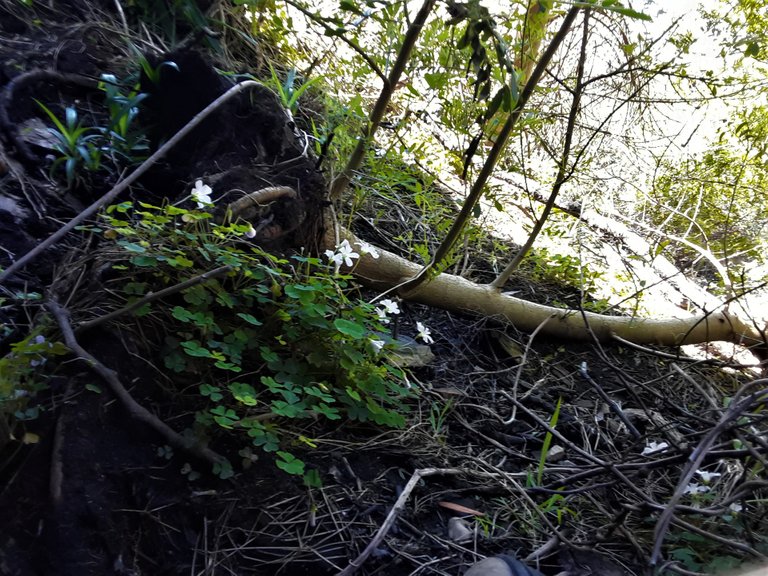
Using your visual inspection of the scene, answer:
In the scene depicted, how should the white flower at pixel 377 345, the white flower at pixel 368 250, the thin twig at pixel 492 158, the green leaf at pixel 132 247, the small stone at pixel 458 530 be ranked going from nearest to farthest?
the green leaf at pixel 132 247, the small stone at pixel 458 530, the white flower at pixel 377 345, the white flower at pixel 368 250, the thin twig at pixel 492 158

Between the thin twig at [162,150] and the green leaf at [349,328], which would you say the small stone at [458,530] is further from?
the thin twig at [162,150]

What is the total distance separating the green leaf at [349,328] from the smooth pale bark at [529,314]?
2.76 feet

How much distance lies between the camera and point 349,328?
1790 mm

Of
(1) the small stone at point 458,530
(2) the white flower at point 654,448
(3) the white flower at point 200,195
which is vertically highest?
(3) the white flower at point 200,195

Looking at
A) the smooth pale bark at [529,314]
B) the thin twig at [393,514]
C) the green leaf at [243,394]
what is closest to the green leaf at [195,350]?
the green leaf at [243,394]

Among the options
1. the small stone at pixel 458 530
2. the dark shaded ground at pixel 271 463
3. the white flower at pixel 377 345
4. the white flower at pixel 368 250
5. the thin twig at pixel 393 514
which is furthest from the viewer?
the white flower at pixel 368 250

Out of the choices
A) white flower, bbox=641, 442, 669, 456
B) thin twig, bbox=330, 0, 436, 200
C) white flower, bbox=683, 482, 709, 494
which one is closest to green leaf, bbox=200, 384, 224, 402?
thin twig, bbox=330, 0, 436, 200

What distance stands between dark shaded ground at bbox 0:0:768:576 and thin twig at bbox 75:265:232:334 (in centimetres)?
5

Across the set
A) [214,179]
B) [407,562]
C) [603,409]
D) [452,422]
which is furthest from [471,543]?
[214,179]

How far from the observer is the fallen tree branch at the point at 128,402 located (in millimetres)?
1469

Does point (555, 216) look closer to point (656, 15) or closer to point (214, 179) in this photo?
point (656, 15)

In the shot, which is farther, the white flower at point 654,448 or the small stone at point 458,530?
the white flower at point 654,448

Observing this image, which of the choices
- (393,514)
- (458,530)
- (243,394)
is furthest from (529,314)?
(243,394)

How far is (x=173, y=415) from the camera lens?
160cm
